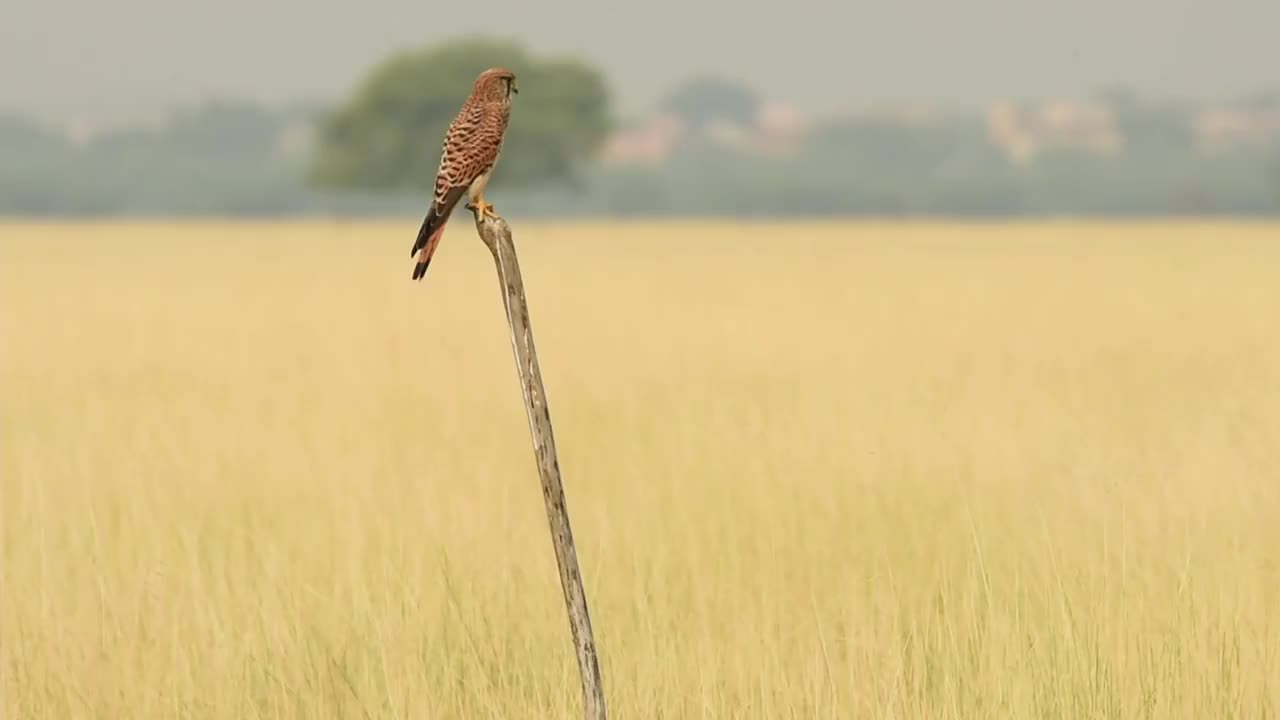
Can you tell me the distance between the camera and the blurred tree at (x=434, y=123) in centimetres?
7719

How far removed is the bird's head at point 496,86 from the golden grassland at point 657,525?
1541mm

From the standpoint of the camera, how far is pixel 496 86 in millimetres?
5328

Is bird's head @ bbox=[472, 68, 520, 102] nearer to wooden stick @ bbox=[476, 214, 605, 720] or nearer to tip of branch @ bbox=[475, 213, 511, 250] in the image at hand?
tip of branch @ bbox=[475, 213, 511, 250]

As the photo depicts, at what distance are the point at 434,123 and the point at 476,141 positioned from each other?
76691mm

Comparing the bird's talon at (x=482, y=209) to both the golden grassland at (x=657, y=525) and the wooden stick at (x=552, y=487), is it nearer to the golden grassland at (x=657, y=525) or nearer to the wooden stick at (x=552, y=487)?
the wooden stick at (x=552, y=487)

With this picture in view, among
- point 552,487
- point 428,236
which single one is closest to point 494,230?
point 552,487

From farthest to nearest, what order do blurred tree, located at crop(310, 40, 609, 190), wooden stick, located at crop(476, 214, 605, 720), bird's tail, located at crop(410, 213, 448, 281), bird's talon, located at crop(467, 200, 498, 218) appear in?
blurred tree, located at crop(310, 40, 609, 190), bird's tail, located at crop(410, 213, 448, 281), bird's talon, located at crop(467, 200, 498, 218), wooden stick, located at crop(476, 214, 605, 720)

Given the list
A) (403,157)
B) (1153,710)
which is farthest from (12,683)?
(403,157)

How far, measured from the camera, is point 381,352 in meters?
13.7

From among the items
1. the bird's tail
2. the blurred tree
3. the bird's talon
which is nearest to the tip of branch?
the bird's talon

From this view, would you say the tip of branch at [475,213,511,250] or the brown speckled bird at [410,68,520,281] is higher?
the brown speckled bird at [410,68,520,281]

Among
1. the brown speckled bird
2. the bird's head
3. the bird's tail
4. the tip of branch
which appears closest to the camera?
the tip of branch

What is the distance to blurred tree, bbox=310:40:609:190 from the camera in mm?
77188

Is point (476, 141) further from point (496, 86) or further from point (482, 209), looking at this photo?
point (482, 209)
